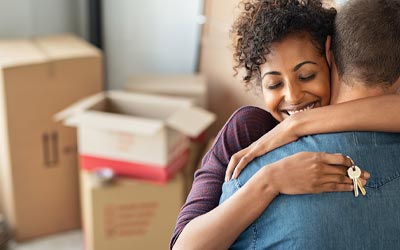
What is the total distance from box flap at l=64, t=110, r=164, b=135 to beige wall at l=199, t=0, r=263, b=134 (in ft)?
1.61

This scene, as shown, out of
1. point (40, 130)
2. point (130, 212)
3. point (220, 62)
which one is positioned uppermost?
point (220, 62)

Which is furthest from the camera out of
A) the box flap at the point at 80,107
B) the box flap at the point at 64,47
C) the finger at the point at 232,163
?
the box flap at the point at 64,47

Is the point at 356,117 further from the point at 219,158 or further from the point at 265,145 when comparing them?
the point at 219,158

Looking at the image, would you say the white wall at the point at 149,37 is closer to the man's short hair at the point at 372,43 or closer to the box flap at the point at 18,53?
the box flap at the point at 18,53

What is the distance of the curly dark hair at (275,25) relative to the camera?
1.24 m

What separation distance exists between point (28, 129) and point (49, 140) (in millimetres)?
121

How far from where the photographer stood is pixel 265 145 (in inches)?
42.5

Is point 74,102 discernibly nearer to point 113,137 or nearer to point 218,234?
point 113,137

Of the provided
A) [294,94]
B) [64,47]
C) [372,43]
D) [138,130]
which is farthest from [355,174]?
[64,47]

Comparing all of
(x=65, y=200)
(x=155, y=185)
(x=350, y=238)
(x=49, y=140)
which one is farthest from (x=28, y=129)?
(x=350, y=238)

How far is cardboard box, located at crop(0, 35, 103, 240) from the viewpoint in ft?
8.83

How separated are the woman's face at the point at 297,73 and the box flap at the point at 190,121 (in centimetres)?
111

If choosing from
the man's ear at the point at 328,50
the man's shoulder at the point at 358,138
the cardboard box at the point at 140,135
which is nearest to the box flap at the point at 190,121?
the cardboard box at the point at 140,135

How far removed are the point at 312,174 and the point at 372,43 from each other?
25cm
